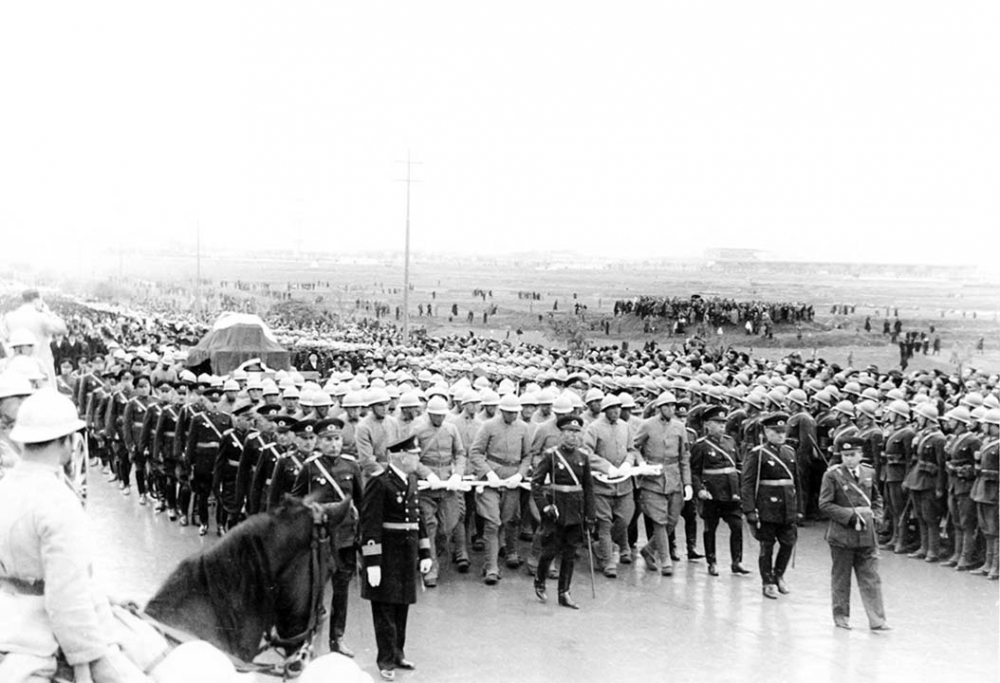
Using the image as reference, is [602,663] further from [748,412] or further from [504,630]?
[748,412]

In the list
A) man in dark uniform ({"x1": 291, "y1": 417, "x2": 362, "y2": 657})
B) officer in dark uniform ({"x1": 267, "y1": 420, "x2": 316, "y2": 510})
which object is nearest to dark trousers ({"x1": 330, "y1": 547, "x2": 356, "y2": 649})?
man in dark uniform ({"x1": 291, "y1": 417, "x2": 362, "y2": 657})

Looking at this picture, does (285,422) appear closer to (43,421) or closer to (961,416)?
(43,421)

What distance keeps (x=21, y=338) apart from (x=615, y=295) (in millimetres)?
53635

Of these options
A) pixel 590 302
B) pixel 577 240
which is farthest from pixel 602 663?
pixel 577 240

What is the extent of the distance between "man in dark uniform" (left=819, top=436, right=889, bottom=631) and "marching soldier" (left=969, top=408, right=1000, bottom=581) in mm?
2606

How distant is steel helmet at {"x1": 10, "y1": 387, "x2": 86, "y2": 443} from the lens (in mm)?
3987

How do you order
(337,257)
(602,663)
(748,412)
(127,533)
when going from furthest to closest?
1. (337,257)
2. (748,412)
3. (127,533)
4. (602,663)

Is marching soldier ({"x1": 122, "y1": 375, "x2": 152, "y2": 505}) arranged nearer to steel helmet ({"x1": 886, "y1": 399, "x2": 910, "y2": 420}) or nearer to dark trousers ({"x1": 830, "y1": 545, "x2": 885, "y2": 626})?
dark trousers ({"x1": 830, "y1": 545, "x2": 885, "y2": 626})

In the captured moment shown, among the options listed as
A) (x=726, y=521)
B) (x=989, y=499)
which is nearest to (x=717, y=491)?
(x=726, y=521)

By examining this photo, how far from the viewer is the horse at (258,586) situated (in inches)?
185

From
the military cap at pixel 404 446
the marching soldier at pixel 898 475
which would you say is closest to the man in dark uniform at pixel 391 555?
the military cap at pixel 404 446

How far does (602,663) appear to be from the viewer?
8406mm

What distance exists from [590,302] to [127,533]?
49.3m

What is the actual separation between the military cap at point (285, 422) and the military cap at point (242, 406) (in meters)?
2.49
